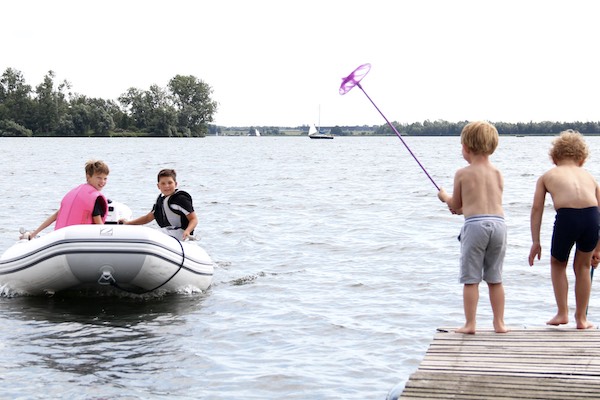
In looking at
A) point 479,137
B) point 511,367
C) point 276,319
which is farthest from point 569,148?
point 276,319

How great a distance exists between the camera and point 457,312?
9.06 metres

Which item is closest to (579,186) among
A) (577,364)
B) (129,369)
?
(577,364)

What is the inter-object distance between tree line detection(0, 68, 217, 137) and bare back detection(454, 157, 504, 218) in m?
111

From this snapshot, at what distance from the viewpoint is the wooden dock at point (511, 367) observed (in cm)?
441

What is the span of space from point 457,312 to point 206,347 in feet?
8.84

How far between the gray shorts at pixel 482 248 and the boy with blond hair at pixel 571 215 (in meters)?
0.25

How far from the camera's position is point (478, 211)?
5.60 m

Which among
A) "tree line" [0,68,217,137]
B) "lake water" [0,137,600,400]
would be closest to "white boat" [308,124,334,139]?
"tree line" [0,68,217,137]

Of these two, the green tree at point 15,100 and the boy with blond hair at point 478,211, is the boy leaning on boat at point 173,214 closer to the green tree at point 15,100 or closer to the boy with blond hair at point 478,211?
the boy with blond hair at point 478,211

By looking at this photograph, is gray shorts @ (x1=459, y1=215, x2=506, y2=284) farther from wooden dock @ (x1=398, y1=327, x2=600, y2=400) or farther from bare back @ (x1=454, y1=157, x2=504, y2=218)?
wooden dock @ (x1=398, y1=327, x2=600, y2=400)

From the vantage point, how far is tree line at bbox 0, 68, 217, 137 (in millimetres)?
113375

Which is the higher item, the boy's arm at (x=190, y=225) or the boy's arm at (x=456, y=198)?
the boy's arm at (x=456, y=198)

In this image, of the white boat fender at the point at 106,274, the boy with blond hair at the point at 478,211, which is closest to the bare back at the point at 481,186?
the boy with blond hair at the point at 478,211

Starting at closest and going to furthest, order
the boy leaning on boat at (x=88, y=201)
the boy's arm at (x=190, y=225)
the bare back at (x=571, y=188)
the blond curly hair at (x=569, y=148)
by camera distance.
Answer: the bare back at (x=571, y=188) → the blond curly hair at (x=569, y=148) → the boy leaning on boat at (x=88, y=201) → the boy's arm at (x=190, y=225)
